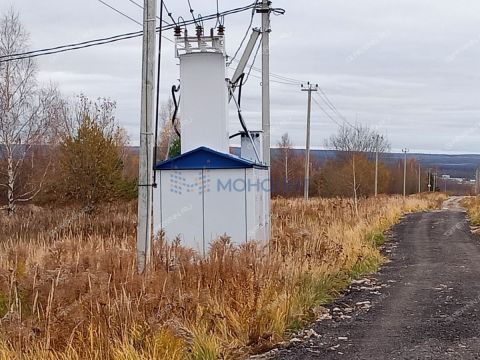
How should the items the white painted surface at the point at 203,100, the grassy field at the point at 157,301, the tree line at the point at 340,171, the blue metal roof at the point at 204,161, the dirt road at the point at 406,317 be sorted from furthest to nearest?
1. the tree line at the point at 340,171
2. the white painted surface at the point at 203,100
3. the blue metal roof at the point at 204,161
4. the dirt road at the point at 406,317
5. the grassy field at the point at 157,301

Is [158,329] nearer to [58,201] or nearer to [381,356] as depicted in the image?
[381,356]

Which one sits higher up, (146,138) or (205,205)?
(146,138)

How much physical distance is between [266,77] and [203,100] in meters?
4.32

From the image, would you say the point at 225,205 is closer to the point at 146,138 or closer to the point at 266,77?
the point at 146,138

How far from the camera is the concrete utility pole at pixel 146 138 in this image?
304 inches

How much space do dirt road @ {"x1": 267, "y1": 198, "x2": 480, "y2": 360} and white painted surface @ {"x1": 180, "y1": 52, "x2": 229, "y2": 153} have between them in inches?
145

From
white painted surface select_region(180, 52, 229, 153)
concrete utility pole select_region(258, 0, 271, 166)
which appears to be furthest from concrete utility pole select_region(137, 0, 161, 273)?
concrete utility pole select_region(258, 0, 271, 166)

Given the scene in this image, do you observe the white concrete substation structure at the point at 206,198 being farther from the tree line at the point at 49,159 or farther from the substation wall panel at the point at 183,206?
the tree line at the point at 49,159

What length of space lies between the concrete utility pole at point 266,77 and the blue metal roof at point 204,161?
4.16 m

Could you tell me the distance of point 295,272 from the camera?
8.93 meters

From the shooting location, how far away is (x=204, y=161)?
1086 centimetres

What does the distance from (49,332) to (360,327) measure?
357cm

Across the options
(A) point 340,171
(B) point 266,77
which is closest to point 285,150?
(A) point 340,171

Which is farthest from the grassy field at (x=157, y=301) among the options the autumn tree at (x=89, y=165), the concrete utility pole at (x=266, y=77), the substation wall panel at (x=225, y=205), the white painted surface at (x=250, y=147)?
the autumn tree at (x=89, y=165)
